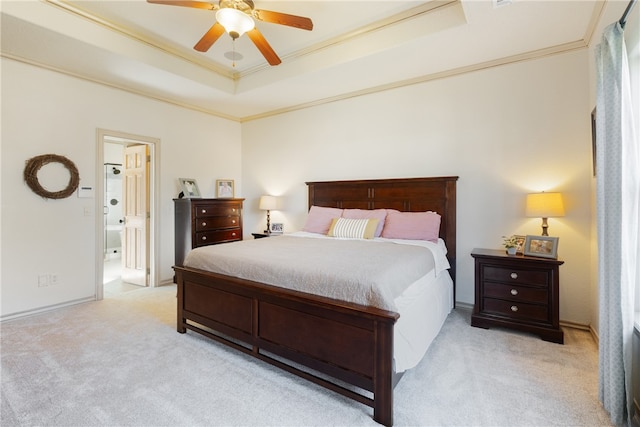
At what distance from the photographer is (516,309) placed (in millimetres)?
2746

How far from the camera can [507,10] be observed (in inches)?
95.1

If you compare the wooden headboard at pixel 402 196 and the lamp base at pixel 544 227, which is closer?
the lamp base at pixel 544 227

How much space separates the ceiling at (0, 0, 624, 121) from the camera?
8.52 ft

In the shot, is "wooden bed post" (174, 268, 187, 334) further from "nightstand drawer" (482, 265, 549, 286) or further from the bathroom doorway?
the bathroom doorway

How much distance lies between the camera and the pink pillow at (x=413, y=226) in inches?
129

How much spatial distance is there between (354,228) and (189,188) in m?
A: 2.76

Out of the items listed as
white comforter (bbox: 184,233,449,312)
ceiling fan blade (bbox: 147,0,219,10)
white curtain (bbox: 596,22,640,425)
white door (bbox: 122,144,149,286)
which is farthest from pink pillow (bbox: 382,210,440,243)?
white door (bbox: 122,144,149,286)

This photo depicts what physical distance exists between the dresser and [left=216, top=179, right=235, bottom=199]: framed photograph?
0.42m

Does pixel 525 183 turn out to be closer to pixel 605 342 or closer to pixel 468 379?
pixel 605 342

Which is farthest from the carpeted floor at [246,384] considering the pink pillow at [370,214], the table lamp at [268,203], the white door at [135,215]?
the table lamp at [268,203]

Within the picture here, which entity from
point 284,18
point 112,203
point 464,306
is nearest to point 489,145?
point 464,306

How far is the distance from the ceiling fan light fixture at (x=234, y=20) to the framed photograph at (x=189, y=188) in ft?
9.18

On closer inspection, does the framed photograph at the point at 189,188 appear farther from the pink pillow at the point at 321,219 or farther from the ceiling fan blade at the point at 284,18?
the ceiling fan blade at the point at 284,18

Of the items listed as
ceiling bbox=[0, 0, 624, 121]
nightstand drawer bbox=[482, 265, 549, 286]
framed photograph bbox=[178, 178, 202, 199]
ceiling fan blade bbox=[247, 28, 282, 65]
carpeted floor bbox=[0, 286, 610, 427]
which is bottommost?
carpeted floor bbox=[0, 286, 610, 427]
